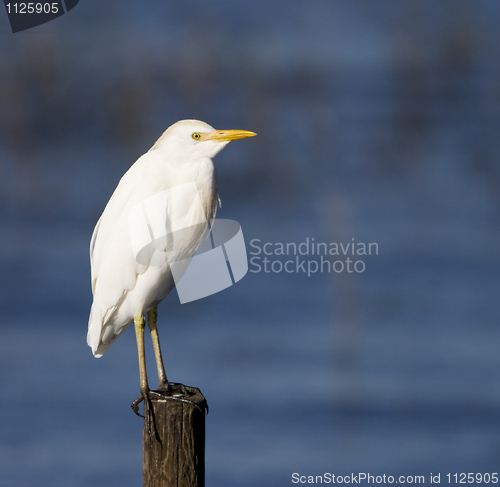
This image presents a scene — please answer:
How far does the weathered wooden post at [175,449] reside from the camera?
3182 mm

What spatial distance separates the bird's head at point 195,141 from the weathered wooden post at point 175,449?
1495 mm

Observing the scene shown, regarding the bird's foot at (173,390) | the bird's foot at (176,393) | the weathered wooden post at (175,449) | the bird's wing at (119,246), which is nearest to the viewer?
the weathered wooden post at (175,449)

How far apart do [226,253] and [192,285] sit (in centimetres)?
33

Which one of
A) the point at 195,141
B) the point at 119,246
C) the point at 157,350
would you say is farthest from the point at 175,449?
the point at 195,141

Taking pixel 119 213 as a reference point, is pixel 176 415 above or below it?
below

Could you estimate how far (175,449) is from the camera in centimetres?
319

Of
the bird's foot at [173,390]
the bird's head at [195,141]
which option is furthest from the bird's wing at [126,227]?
the bird's foot at [173,390]

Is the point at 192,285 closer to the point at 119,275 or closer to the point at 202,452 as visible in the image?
the point at 119,275

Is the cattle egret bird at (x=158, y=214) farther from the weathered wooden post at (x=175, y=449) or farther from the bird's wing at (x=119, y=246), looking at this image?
the weathered wooden post at (x=175, y=449)

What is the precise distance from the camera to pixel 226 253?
428 cm

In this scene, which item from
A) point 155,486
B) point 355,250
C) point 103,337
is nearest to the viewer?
point 155,486

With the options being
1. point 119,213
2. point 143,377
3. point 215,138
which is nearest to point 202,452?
point 143,377

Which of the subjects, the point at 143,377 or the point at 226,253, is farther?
the point at 226,253

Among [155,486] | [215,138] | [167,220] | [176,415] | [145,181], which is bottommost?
[155,486]
